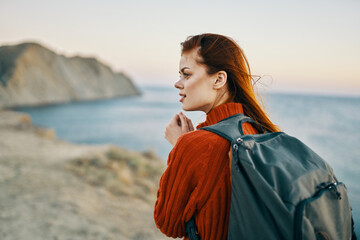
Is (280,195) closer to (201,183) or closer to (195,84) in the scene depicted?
(201,183)

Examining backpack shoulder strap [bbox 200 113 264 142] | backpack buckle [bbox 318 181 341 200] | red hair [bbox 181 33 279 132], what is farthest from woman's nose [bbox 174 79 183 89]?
backpack buckle [bbox 318 181 341 200]

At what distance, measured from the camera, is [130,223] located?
5.41 metres

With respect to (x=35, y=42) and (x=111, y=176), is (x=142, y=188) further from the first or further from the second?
(x=35, y=42)

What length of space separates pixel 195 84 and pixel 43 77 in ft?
175

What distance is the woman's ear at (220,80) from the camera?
1393mm

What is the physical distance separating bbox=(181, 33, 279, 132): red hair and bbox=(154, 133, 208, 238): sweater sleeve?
447mm

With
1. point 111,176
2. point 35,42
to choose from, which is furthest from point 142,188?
point 35,42

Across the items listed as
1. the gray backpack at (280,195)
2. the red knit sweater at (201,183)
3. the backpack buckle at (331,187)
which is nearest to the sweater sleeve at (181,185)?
the red knit sweater at (201,183)

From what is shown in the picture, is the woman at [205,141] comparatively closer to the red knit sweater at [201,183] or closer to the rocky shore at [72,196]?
the red knit sweater at [201,183]

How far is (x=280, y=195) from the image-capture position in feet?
3.28

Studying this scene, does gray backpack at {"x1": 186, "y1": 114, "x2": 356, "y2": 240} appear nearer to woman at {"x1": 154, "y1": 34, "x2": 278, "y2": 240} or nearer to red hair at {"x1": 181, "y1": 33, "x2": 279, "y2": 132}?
woman at {"x1": 154, "y1": 34, "x2": 278, "y2": 240}

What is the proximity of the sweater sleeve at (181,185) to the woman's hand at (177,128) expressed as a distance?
400 millimetres

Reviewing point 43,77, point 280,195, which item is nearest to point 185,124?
point 280,195

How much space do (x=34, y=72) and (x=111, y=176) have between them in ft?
150
